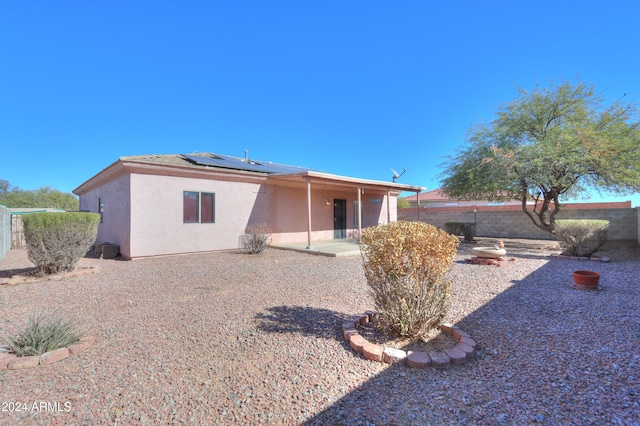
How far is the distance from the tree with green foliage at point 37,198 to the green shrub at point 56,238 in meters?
37.7

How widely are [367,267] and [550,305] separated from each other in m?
3.50

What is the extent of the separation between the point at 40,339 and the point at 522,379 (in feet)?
16.1

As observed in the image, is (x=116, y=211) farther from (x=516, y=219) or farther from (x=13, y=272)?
(x=516, y=219)

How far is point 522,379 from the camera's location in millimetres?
2535

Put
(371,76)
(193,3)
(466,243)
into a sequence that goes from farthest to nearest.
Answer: (371,76) < (466,243) < (193,3)

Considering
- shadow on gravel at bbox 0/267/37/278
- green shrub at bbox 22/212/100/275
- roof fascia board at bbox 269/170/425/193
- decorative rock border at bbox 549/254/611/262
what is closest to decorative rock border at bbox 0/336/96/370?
green shrub at bbox 22/212/100/275

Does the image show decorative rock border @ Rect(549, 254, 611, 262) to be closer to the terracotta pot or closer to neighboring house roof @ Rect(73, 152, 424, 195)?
the terracotta pot

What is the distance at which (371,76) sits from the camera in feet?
51.6

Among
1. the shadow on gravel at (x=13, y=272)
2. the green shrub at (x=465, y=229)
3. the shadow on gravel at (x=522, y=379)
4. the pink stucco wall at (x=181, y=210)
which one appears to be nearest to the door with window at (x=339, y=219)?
the pink stucco wall at (x=181, y=210)

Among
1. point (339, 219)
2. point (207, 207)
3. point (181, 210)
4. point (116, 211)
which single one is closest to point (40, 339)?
point (181, 210)

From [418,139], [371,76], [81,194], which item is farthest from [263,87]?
[418,139]

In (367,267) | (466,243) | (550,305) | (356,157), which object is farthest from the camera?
(356,157)

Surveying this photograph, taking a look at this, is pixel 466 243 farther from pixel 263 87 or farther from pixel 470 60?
pixel 263 87

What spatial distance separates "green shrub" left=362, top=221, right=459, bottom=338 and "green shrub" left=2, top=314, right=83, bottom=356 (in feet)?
11.8
